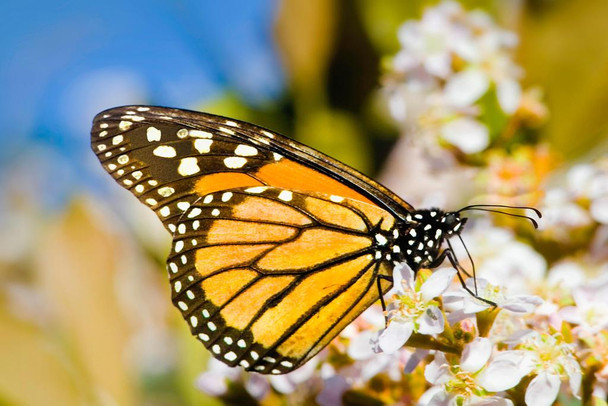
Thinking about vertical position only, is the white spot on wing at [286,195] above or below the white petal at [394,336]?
above

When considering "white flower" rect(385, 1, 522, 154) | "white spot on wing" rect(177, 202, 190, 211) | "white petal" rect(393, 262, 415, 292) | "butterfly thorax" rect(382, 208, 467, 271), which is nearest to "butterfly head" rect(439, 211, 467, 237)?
"butterfly thorax" rect(382, 208, 467, 271)

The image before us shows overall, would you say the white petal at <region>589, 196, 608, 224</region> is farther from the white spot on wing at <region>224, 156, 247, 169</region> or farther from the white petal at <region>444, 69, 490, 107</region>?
the white spot on wing at <region>224, 156, 247, 169</region>

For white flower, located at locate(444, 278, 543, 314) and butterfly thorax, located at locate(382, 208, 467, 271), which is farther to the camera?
butterfly thorax, located at locate(382, 208, 467, 271)

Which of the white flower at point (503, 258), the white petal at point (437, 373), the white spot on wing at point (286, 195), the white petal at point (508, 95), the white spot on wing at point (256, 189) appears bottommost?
the white petal at point (437, 373)

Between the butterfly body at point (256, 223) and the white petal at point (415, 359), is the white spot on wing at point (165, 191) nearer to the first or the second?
the butterfly body at point (256, 223)

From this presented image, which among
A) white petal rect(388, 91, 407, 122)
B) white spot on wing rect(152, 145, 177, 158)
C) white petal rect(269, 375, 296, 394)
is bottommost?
white petal rect(269, 375, 296, 394)

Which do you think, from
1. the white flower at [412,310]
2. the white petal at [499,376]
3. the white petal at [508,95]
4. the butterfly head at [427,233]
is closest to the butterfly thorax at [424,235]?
the butterfly head at [427,233]
